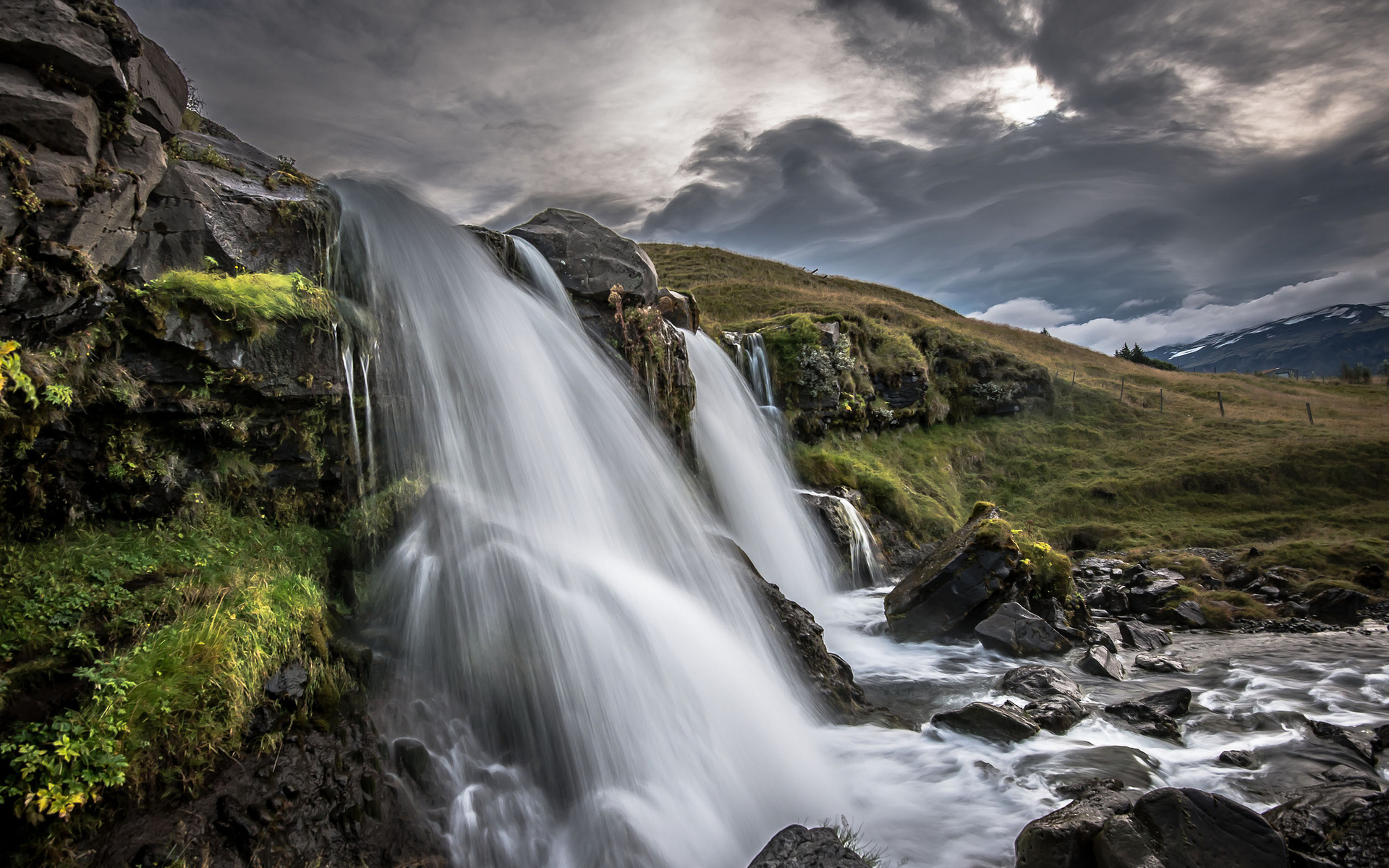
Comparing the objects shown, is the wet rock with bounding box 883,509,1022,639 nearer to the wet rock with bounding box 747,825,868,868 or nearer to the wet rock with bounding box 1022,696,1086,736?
the wet rock with bounding box 1022,696,1086,736

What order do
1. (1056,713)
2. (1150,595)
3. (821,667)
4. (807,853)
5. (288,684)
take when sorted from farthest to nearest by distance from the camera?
(1150,595) → (821,667) → (1056,713) → (288,684) → (807,853)

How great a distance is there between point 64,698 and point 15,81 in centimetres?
521

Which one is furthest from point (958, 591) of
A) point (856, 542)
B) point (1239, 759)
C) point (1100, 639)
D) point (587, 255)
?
point (587, 255)

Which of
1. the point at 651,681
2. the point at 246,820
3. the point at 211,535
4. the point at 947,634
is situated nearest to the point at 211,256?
the point at 211,535

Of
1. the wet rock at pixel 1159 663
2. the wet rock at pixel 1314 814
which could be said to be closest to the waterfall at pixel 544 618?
the wet rock at pixel 1314 814

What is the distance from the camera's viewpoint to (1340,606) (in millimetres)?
13398

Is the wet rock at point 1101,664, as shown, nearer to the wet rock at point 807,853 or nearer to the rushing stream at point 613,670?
the rushing stream at point 613,670

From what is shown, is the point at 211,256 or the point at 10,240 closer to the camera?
the point at 10,240

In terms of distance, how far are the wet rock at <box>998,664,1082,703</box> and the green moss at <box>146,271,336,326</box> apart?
438 inches

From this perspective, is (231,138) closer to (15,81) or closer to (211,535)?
(15,81)

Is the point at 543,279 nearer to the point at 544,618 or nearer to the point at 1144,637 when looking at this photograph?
the point at 544,618

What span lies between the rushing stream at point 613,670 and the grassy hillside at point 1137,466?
9.68m

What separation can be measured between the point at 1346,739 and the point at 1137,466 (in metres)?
24.2

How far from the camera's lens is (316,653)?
18.1 ft
